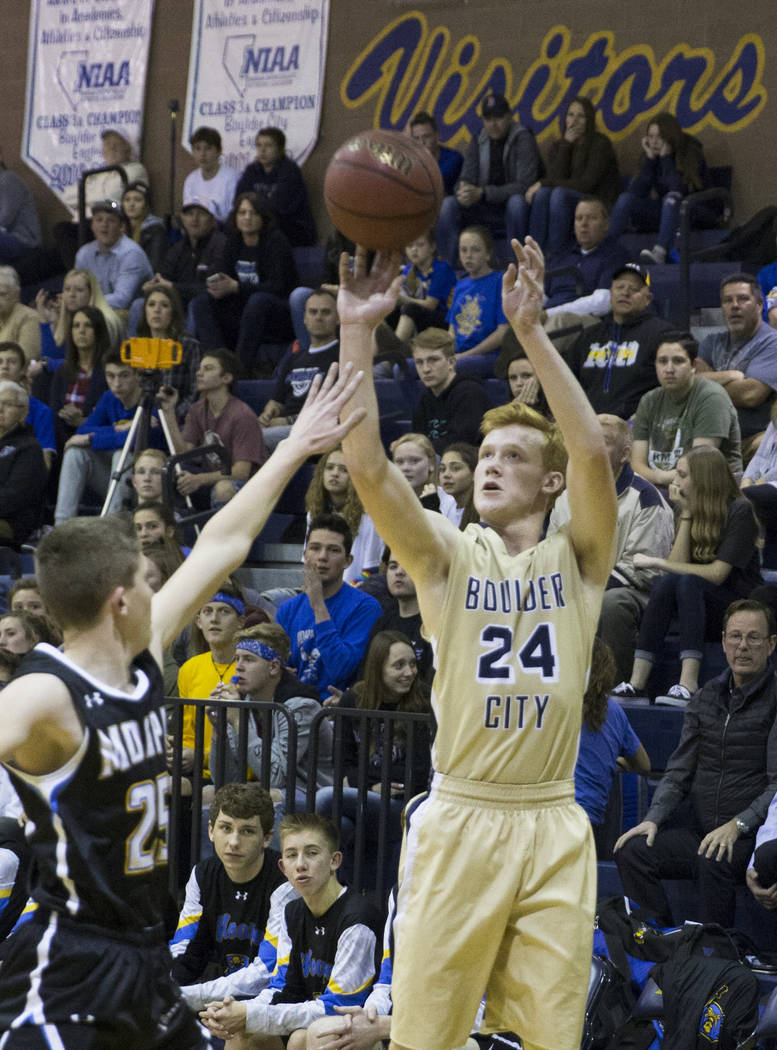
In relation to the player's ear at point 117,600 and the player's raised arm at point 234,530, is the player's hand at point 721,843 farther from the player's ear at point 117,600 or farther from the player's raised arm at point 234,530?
the player's ear at point 117,600

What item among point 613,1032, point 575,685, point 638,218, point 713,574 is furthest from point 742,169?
point 575,685

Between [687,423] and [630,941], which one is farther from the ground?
[687,423]

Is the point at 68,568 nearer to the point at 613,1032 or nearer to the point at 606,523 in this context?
the point at 606,523

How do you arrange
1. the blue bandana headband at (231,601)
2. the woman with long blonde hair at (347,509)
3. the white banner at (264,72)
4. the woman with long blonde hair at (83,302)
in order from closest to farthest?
the blue bandana headband at (231,601) < the woman with long blonde hair at (347,509) < the woman with long blonde hair at (83,302) < the white banner at (264,72)

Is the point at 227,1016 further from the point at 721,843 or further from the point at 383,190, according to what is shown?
the point at 383,190

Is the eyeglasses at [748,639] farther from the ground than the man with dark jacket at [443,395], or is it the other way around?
the man with dark jacket at [443,395]

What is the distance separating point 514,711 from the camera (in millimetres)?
4023

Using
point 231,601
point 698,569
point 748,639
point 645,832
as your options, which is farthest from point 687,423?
point 645,832

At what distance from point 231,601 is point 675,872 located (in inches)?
108

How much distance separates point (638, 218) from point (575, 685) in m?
8.28

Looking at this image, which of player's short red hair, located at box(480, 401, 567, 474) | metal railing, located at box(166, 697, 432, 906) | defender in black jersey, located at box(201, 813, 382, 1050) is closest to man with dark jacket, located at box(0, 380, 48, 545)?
metal railing, located at box(166, 697, 432, 906)

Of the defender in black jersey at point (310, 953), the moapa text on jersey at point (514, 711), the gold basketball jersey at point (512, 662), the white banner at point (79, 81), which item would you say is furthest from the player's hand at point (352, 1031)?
the white banner at point (79, 81)

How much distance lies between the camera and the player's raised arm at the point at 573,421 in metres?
3.96

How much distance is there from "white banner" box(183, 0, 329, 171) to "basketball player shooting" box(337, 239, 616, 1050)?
36.1 ft
